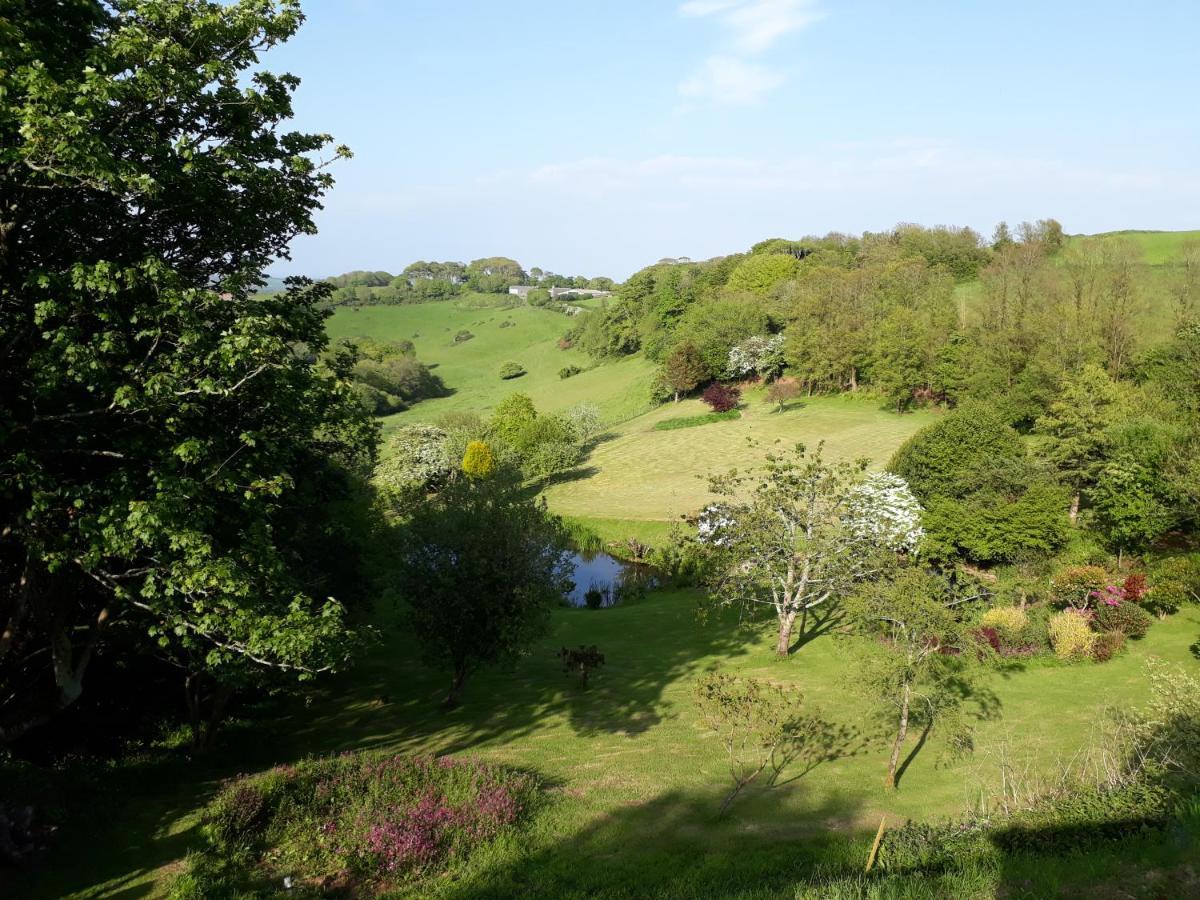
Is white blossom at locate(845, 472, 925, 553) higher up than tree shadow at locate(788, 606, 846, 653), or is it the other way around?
white blossom at locate(845, 472, 925, 553)

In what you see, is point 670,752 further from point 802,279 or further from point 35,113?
point 802,279

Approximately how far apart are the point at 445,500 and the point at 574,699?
7.79 meters

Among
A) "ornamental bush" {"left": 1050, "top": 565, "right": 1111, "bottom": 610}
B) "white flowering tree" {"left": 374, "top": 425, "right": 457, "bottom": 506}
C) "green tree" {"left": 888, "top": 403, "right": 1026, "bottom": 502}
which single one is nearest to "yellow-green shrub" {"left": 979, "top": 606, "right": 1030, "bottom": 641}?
"ornamental bush" {"left": 1050, "top": 565, "right": 1111, "bottom": 610}

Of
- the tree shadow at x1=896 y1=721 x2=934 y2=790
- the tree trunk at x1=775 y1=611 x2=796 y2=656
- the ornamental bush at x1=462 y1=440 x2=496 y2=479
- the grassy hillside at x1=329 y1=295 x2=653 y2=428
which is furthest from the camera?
the grassy hillside at x1=329 y1=295 x2=653 y2=428

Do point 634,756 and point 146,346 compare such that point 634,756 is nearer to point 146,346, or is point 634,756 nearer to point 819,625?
point 146,346

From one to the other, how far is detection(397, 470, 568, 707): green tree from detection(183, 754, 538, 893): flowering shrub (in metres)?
6.27

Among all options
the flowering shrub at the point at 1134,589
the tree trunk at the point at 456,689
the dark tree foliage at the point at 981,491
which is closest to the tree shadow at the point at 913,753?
the tree trunk at the point at 456,689

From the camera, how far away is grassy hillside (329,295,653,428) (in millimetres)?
102750

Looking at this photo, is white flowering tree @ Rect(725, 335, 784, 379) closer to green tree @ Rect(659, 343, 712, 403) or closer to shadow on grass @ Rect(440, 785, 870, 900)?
green tree @ Rect(659, 343, 712, 403)

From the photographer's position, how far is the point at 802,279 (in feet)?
332

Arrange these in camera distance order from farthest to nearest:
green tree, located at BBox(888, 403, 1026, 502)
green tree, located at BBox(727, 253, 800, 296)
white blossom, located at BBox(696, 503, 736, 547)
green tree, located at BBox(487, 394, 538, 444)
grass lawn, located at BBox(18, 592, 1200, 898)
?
green tree, located at BBox(727, 253, 800, 296) → green tree, located at BBox(487, 394, 538, 444) → green tree, located at BBox(888, 403, 1026, 502) → white blossom, located at BBox(696, 503, 736, 547) → grass lawn, located at BBox(18, 592, 1200, 898)

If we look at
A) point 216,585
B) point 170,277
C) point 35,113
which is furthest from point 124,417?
point 35,113

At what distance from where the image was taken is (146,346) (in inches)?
464

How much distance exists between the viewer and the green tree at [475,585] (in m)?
21.3
